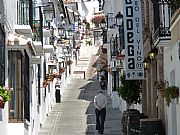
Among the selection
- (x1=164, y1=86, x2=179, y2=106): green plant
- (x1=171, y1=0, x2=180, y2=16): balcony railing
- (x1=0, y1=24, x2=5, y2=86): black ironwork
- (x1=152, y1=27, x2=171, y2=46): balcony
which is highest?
(x1=171, y1=0, x2=180, y2=16): balcony railing

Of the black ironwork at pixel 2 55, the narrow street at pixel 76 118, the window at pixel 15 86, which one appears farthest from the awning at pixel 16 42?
the narrow street at pixel 76 118

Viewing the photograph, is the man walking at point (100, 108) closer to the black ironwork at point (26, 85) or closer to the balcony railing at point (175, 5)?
the black ironwork at point (26, 85)

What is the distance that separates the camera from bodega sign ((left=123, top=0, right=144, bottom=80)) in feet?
62.5

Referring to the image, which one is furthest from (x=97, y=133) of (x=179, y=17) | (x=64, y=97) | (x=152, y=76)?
(x=64, y=97)

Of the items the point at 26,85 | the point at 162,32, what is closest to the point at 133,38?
the point at 162,32

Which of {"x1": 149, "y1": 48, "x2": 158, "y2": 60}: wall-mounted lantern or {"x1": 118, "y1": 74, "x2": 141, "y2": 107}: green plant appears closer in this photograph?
{"x1": 149, "y1": 48, "x2": 158, "y2": 60}: wall-mounted lantern

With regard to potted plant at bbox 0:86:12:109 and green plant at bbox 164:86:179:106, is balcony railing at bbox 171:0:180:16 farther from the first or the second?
potted plant at bbox 0:86:12:109

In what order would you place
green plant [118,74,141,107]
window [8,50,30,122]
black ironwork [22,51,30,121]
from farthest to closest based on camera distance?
green plant [118,74,141,107] → black ironwork [22,51,30,121] → window [8,50,30,122]

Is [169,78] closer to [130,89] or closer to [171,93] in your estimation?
[171,93]

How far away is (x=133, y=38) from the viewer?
19.2 meters

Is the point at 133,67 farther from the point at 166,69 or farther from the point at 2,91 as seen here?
the point at 2,91

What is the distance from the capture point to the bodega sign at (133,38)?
19.0m

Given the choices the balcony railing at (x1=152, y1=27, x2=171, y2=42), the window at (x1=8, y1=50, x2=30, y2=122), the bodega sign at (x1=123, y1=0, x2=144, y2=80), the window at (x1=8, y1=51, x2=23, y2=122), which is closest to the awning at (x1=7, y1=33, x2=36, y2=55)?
the window at (x1=8, y1=50, x2=30, y2=122)

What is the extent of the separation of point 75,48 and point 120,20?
39600 mm
